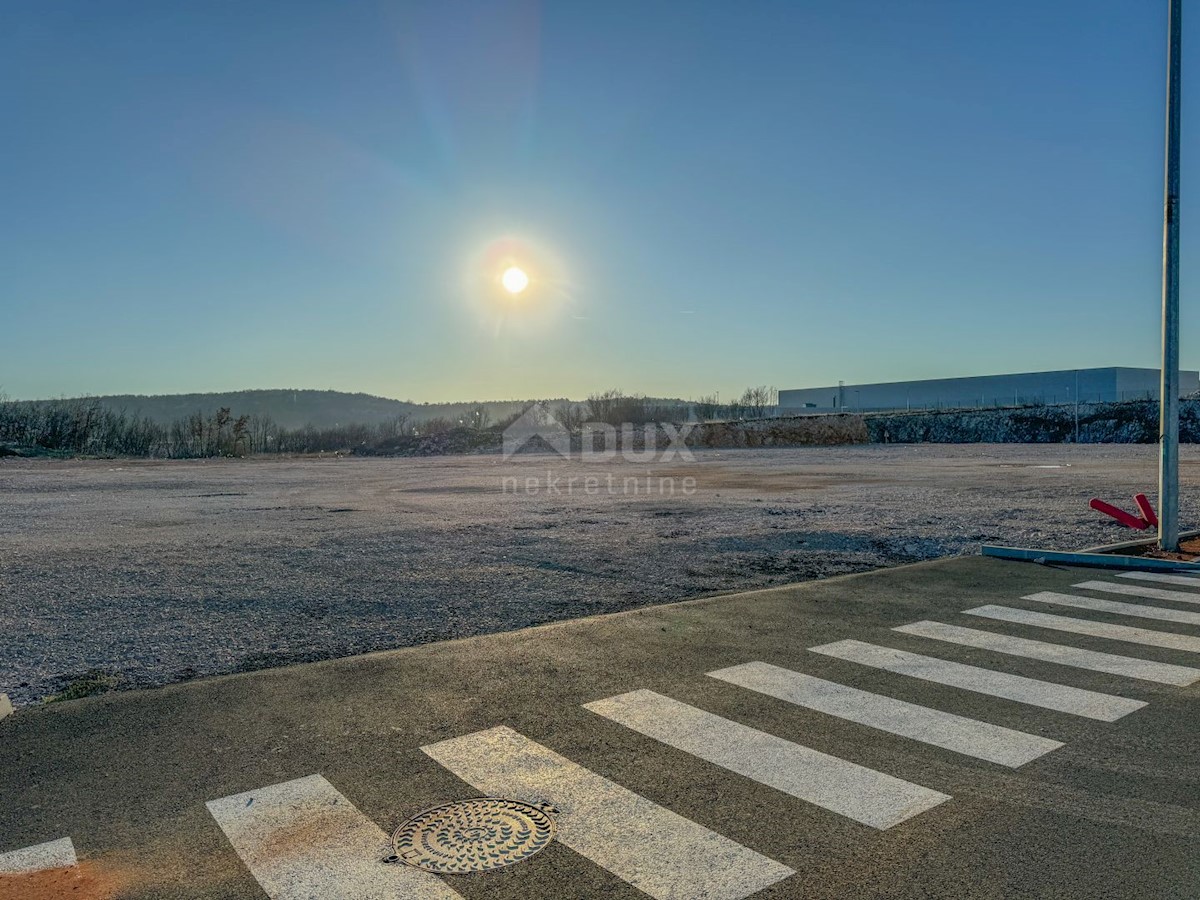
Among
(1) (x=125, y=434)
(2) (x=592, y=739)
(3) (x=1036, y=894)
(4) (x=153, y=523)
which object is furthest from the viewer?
(1) (x=125, y=434)

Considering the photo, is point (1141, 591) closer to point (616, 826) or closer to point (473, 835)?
point (616, 826)

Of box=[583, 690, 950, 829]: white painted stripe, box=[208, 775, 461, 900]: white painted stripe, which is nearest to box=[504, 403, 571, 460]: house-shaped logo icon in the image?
box=[583, 690, 950, 829]: white painted stripe

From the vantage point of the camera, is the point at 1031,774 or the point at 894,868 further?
the point at 1031,774

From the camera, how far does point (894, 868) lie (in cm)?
302

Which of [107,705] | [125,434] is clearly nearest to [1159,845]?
[107,705]

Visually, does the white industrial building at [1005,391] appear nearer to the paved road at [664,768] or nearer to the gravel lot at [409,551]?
the gravel lot at [409,551]

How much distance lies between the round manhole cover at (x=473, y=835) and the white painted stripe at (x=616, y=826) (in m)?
0.09

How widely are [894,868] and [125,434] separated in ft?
231

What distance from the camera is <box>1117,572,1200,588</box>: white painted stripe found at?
8.30 meters

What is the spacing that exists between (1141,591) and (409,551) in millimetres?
8418

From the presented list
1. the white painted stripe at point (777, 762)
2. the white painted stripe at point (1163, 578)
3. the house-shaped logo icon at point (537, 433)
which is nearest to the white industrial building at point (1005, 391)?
the house-shaped logo icon at point (537, 433)

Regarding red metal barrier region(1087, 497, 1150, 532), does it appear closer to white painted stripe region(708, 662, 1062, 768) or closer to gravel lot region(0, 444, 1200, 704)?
gravel lot region(0, 444, 1200, 704)

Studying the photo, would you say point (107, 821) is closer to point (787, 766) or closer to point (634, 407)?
point (787, 766)

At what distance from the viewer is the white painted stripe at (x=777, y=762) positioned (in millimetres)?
3516
